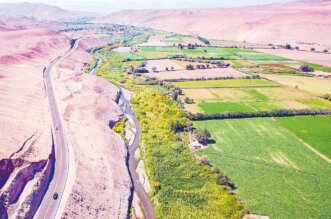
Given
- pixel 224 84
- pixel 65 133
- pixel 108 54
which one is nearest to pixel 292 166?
pixel 65 133

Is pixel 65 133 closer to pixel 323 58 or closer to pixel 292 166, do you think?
pixel 292 166

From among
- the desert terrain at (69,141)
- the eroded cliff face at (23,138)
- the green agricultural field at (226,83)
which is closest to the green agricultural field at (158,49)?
the green agricultural field at (226,83)

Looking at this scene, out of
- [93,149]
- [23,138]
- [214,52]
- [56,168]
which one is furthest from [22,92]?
[214,52]

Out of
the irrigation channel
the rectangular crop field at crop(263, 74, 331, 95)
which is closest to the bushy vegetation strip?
the irrigation channel

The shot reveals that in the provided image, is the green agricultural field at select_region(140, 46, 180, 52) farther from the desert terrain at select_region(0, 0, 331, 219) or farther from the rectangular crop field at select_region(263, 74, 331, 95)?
the rectangular crop field at select_region(263, 74, 331, 95)

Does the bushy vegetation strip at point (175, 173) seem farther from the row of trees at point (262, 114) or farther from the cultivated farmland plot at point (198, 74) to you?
the cultivated farmland plot at point (198, 74)

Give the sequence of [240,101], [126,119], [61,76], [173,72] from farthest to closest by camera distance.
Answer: [173,72] < [61,76] < [240,101] < [126,119]

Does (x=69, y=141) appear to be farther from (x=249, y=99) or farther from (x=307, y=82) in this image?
(x=307, y=82)
